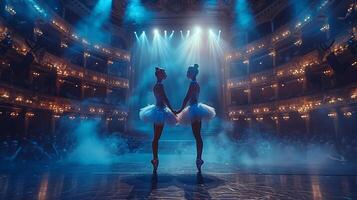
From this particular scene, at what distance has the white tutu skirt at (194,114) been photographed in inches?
253

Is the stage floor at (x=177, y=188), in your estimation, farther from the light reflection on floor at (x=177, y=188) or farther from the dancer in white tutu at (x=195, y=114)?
the dancer in white tutu at (x=195, y=114)

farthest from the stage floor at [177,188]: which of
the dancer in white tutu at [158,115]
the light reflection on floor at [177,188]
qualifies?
the dancer in white tutu at [158,115]

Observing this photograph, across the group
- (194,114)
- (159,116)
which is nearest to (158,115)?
(159,116)

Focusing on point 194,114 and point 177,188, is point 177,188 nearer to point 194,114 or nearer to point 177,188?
point 177,188

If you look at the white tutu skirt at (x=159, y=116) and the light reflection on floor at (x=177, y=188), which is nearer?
the light reflection on floor at (x=177, y=188)

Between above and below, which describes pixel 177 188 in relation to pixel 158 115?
below

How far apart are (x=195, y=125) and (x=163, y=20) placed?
87.1 ft

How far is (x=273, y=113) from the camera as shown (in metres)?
29.8

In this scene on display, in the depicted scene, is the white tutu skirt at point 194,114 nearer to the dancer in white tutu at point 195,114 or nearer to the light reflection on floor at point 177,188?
the dancer in white tutu at point 195,114

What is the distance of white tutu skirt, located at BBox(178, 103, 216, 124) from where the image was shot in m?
6.41

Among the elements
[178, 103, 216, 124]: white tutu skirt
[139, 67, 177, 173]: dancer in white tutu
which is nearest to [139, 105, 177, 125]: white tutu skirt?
[139, 67, 177, 173]: dancer in white tutu

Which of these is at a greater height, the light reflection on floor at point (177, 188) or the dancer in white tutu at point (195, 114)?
the dancer in white tutu at point (195, 114)

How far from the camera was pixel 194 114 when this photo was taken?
252 inches

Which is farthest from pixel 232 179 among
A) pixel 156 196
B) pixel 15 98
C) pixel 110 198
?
pixel 15 98
